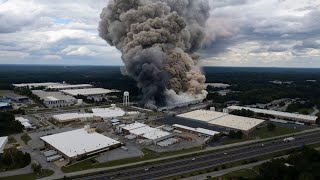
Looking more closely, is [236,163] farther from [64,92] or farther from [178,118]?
[64,92]

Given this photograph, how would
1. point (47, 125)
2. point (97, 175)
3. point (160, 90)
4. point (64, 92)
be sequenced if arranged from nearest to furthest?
1. point (97, 175)
2. point (47, 125)
3. point (160, 90)
4. point (64, 92)

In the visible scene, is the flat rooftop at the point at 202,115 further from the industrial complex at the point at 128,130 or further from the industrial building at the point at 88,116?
the industrial building at the point at 88,116

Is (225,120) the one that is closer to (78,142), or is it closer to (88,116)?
(88,116)

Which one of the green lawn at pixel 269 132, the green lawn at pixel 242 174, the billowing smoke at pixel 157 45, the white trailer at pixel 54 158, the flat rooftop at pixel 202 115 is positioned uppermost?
the billowing smoke at pixel 157 45

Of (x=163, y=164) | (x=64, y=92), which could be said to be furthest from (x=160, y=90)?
(x=64, y=92)

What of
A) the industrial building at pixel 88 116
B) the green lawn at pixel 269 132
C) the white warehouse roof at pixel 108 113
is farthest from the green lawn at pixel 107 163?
the white warehouse roof at pixel 108 113

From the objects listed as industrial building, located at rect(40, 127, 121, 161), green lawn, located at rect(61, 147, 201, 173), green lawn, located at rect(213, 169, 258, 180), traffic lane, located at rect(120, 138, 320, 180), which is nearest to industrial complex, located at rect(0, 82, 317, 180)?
industrial building, located at rect(40, 127, 121, 161)
